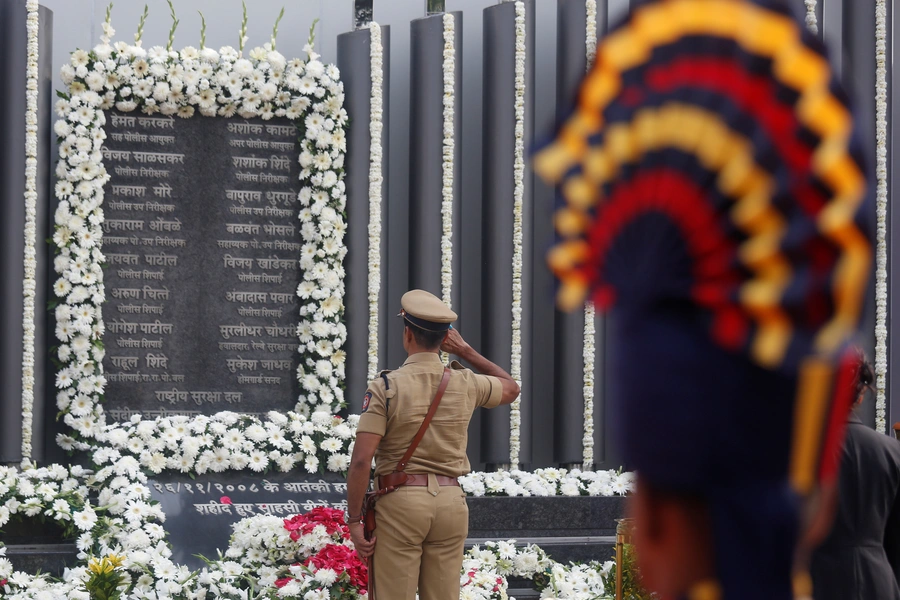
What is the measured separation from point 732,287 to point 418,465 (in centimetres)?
336

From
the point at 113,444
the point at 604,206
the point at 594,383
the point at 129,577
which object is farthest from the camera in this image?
the point at 594,383

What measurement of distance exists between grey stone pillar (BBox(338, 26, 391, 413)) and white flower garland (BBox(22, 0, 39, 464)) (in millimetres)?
2459

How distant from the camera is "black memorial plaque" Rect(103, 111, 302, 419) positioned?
7.51m

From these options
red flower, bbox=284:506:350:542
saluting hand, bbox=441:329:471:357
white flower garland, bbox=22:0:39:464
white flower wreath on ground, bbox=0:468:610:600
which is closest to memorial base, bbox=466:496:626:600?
white flower wreath on ground, bbox=0:468:610:600

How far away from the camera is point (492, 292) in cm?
810

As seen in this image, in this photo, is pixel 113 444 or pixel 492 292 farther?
pixel 492 292

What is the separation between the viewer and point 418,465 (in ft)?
13.6

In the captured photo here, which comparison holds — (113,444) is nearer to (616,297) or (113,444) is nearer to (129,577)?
(129,577)

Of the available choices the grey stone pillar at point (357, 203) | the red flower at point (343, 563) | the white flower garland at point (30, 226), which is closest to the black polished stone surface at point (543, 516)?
the grey stone pillar at point (357, 203)

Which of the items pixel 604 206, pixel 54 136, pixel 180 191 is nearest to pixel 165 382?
pixel 180 191

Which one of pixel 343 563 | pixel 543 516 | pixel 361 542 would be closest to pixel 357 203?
pixel 543 516

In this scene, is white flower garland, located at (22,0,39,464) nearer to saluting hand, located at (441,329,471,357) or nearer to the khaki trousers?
the khaki trousers

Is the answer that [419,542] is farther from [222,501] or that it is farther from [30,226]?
[30,226]

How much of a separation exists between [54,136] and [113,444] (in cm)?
282
